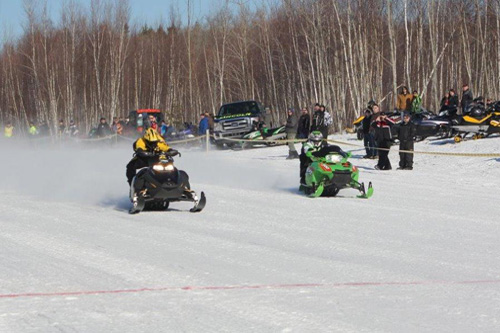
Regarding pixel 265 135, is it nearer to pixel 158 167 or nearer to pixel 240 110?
pixel 240 110

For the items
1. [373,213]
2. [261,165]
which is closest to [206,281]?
[373,213]

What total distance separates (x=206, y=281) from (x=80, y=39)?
2419 inches

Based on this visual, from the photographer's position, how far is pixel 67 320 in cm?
636

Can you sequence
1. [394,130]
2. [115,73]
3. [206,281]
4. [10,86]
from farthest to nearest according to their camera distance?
[10,86] < [115,73] < [394,130] < [206,281]

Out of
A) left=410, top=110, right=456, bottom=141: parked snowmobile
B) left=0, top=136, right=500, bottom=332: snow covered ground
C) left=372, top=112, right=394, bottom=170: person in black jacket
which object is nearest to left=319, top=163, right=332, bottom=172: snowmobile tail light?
left=0, top=136, right=500, bottom=332: snow covered ground

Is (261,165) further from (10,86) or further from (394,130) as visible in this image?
(10,86)

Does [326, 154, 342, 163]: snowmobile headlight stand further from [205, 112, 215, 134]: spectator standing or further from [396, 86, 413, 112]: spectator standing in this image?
[205, 112, 215, 134]: spectator standing

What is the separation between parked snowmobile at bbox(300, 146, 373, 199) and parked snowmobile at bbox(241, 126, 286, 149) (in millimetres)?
14458

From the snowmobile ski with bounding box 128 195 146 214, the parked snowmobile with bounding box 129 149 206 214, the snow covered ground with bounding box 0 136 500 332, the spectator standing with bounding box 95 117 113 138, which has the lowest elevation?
the snow covered ground with bounding box 0 136 500 332

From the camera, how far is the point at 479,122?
81.6ft

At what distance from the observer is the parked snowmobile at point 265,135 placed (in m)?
30.9

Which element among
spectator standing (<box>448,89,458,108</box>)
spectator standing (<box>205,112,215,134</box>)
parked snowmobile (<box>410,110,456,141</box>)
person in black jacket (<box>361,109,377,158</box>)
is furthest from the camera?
spectator standing (<box>205,112,215,134</box>)

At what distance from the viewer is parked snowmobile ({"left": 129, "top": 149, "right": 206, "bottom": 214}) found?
13.2 metres

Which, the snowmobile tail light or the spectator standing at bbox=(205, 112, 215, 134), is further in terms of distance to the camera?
the spectator standing at bbox=(205, 112, 215, 134)
